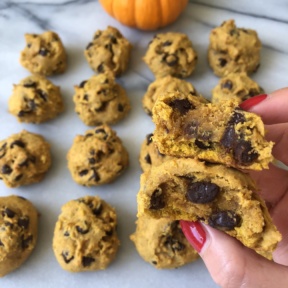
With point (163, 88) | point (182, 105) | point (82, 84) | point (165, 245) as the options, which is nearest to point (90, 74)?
point (82, 84)

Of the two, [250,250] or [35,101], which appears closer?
[250,250]

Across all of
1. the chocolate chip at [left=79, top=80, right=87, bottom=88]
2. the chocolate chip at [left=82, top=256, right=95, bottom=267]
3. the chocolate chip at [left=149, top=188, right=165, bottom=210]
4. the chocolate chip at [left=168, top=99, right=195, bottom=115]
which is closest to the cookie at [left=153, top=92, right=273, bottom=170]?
the chocolate chip at [left=168, top=99, right=195, bottom=115]

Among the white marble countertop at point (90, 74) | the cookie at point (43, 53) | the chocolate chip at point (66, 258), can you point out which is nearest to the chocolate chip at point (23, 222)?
the white marble countertop at point (90, 74)

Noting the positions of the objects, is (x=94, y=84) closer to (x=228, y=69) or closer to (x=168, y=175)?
(x=228, y=69)

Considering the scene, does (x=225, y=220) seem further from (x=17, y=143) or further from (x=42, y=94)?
(x=42, y=94)

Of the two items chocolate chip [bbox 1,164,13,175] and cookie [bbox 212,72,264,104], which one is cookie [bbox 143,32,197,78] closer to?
cookie [bbox 212,72,264,104]

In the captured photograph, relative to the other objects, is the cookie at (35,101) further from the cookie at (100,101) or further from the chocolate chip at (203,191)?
the chocolate chip at (203,191)

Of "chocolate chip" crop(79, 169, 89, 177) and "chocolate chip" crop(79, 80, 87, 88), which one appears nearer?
"chocolate chip" crop(79, 169, 89, 177)
